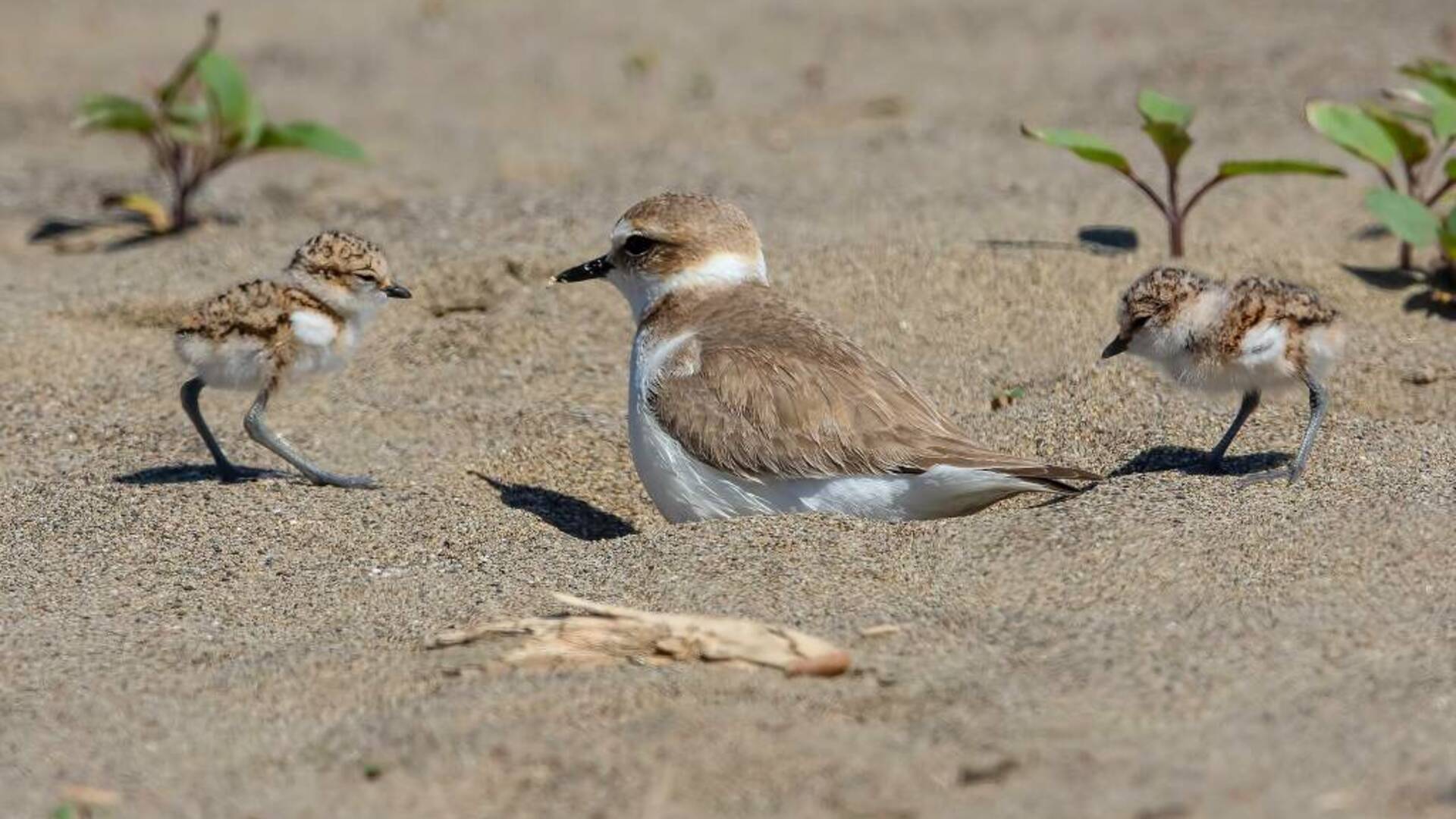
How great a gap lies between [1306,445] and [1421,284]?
2200 millimetres

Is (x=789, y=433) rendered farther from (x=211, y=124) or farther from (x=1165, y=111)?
(x=211, y=124)

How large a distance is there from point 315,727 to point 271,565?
124 cm

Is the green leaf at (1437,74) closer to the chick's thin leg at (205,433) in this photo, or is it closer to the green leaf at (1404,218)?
the green leaf at (1404,218)

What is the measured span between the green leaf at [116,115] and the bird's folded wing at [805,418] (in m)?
3.38

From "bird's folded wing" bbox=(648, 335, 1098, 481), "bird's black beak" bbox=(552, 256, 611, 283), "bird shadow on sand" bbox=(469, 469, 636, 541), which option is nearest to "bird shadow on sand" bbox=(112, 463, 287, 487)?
"bird shadow on sand" bbox=(469, 469, 636, 541)

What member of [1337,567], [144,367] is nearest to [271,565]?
[144,367]

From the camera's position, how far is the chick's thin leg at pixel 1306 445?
16.0 feet

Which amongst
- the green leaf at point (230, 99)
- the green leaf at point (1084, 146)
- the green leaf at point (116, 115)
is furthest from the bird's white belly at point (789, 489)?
the green leaf at point (116, 115)

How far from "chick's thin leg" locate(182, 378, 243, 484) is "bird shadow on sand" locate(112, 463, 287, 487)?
0.02 meters

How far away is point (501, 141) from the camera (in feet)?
33.3

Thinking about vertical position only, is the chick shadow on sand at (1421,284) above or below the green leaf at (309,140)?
below

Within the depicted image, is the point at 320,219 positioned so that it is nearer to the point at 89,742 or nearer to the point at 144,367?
the point at 144,367

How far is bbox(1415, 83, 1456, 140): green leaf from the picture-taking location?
6359 mm

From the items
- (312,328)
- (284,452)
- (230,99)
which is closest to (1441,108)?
(312,328)
